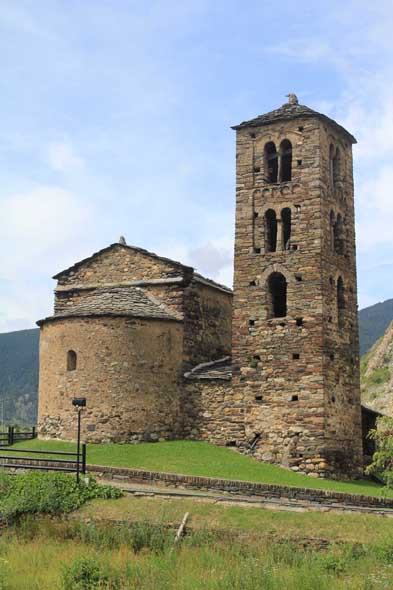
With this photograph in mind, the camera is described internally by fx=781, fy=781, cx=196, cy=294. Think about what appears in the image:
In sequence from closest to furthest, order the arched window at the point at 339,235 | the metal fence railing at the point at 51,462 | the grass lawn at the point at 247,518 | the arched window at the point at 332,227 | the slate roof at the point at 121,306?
the grass lawn at the point at 247,518 < the metal fence railing at the point at 51,462 < the slate roof at the point at 121,306 < the arched window at the point at 332,227 < the arched window at the point at 339,235

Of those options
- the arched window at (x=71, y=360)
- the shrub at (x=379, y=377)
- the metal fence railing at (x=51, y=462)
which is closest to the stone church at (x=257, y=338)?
the arched window at (x=71, y=360)

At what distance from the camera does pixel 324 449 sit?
85.2 ft

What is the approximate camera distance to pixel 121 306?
28.1m

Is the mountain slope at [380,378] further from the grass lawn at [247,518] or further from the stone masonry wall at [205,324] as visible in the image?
the grass lawn at [247,518]

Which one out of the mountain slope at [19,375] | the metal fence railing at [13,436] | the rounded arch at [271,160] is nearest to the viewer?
the rounded arch at [271,160]

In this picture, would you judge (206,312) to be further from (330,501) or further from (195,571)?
(195,571)

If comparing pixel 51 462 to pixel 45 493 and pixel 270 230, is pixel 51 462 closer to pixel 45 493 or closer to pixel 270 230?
pixel 45 493

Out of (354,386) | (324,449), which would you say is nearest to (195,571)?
(324,449)

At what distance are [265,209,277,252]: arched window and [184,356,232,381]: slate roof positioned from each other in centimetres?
474

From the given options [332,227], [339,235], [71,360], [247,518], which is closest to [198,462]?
[71,360]

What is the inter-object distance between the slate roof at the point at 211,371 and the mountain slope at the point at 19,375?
8513cm

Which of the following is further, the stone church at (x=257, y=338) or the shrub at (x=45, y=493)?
the stone church at (x=257, y=338)

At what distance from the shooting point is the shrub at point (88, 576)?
1378 centimetres

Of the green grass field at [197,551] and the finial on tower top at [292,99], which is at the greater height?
the finial on tower top at [292,99]
